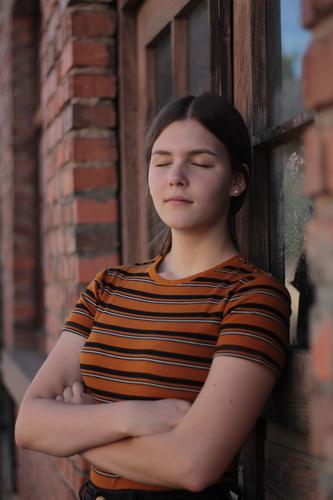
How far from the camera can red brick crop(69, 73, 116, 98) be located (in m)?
3.21

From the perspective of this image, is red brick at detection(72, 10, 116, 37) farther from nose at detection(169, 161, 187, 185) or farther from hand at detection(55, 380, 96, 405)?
hand at detection(55, 380, 96, 405)

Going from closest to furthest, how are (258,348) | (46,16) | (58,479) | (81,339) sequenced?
(258,348) → (81,339) → (58,479) → (46,16)

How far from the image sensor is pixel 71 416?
1842 mm

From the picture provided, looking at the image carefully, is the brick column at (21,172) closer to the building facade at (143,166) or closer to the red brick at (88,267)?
the building facade at (143,166)

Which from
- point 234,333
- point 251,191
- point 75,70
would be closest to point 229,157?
point 251,191

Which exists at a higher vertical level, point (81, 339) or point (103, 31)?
point (103, 31)

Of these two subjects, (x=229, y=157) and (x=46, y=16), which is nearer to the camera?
(x=229, y=157)

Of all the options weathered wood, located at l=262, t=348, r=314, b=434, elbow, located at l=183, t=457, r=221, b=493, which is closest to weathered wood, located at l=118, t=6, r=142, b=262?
weathered wood, located at l=262, t=348, r=314, b=434

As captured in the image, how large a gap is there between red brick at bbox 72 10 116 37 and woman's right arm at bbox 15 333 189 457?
5.31 ft

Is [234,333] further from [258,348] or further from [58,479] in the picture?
[58,479]

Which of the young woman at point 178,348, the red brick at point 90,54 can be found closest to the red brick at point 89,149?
the red brick at point 90,54

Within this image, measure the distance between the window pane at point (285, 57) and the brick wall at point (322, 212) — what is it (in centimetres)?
87

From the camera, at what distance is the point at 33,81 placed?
17.7 ft

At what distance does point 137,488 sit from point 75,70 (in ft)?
6.49
